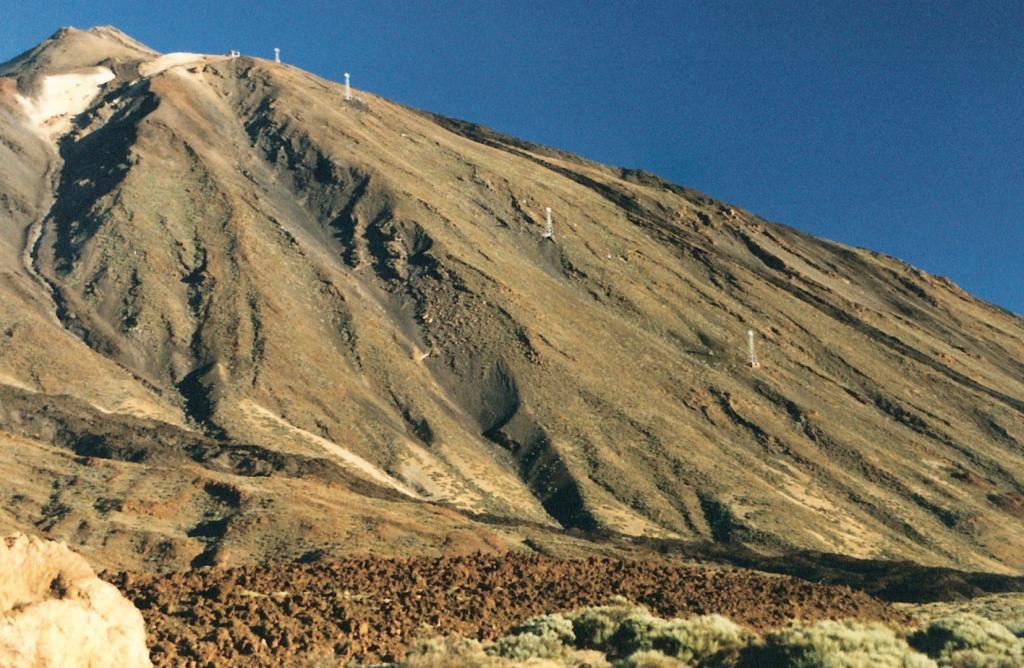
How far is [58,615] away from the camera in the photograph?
13836mm

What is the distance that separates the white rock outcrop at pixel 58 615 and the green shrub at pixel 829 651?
10079mm

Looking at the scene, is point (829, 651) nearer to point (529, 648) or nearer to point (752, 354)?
point (529, 648)

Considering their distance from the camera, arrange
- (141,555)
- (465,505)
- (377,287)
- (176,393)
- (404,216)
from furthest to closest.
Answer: (404,216) < (377,287) < (176,393) < (465,505) < (141,555)

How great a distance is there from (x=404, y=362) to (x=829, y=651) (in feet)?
194

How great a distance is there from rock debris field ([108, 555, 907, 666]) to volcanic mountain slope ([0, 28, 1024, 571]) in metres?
13.2

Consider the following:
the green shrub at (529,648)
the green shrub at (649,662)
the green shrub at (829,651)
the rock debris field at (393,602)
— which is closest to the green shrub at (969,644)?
the green shrub at (829,651)

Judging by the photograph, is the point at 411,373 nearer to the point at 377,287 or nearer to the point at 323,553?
the point at 377,287

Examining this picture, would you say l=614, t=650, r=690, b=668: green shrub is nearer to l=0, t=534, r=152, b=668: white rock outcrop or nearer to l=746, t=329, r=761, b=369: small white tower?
l=0, t=534, r=152, b=668: white rock outcrop

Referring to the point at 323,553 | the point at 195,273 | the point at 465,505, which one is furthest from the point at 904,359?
the point at 323,553

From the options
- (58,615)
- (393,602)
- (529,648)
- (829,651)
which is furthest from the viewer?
(393,602)

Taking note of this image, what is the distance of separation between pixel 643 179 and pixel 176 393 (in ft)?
316

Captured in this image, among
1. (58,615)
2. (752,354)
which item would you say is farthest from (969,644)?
(752,354)

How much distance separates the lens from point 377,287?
85812 millimetres

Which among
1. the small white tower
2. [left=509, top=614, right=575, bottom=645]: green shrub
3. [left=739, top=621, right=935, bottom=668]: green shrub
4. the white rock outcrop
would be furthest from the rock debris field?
the small white tower
